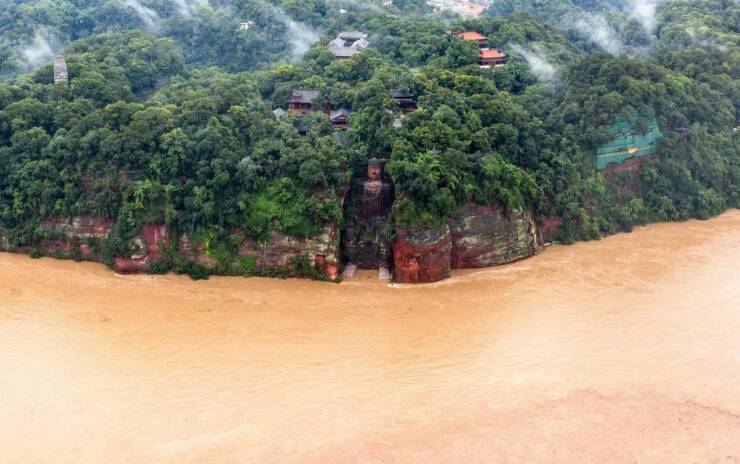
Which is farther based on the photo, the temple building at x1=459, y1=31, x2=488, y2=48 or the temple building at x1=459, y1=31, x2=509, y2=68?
the temple building at x1=459, y1=31, x2=488, y2=48

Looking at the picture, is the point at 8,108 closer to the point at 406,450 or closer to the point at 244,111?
the point at 244,111

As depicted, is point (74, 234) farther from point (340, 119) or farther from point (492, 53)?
point (492, 53)

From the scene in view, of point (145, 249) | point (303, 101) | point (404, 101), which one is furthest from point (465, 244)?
point (145, 249)

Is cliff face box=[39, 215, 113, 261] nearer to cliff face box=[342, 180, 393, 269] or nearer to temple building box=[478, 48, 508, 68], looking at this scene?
cliff face box=[342, 180, 393, 269]

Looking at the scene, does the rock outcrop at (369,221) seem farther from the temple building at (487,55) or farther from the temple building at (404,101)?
the temple building at (487,55)

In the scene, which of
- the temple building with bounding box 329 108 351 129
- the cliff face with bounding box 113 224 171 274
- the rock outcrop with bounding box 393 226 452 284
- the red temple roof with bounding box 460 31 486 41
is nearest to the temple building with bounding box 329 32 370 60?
the red temple roof with bounding box 460 31 486 41

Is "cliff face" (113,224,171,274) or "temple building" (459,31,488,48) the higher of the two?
"temple building" (459,31,488,48)
